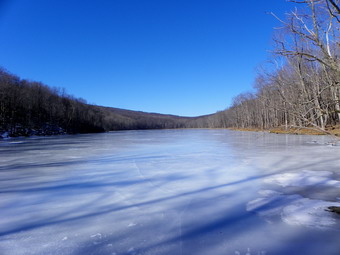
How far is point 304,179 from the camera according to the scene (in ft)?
13.4

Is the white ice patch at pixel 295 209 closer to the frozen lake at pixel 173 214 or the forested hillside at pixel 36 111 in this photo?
the frozen lake at pixel 173 214

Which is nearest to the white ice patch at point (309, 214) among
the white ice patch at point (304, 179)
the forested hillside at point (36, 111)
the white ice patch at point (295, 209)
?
the white ice patch at point (295, 209)

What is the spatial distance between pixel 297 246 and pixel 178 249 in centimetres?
107

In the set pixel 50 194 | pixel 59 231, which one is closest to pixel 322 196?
pixel 59 231

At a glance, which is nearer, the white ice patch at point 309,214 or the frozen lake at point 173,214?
the frozen lake at point 173,214

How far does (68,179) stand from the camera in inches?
180

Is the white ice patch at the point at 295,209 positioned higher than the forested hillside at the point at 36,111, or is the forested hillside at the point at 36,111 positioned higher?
the forested hillside at the point at 36,111

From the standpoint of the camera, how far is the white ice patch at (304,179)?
3.80 meters

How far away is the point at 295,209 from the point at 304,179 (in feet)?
5.76

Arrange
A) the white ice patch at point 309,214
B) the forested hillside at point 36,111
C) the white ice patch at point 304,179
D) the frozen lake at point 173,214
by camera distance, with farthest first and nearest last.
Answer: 1. the forested hillside at point 36,111
2. the white ice patch at point 304,179
3. the white ice patch at point 309,214
4. the frozen lake at point 173,214

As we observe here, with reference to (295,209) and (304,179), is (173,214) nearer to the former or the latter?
(295,209)

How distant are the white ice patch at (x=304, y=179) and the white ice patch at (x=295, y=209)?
2.60 ft

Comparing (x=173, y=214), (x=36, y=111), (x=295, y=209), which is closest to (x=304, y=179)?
(x=295, y=209)

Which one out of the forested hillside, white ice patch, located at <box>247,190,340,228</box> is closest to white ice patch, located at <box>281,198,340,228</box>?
white ice patch, located at <box>247,190,340,228</box>
